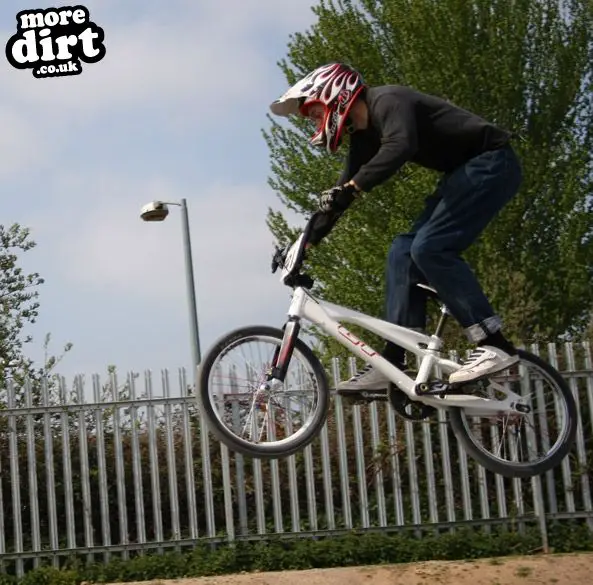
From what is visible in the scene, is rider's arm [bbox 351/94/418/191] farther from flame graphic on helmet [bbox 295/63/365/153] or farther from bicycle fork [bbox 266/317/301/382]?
bicycle fork [bbox 266/317/301/382]

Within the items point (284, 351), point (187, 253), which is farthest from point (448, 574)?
point (187, 253)

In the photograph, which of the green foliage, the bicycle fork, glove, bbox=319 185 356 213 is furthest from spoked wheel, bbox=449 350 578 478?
the green foliage

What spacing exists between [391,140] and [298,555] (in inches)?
267

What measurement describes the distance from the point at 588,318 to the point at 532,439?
35.8 ft

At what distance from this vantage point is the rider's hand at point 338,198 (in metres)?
5.77

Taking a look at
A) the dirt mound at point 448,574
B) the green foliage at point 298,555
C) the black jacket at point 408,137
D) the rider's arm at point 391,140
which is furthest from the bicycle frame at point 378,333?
the green foliage at point 298,555

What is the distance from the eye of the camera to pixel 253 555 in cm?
1159

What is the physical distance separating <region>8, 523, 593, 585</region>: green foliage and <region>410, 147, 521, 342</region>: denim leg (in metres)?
5.94

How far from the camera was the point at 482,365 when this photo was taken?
20.3ft

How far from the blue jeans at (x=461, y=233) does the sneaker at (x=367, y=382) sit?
0.55 meters

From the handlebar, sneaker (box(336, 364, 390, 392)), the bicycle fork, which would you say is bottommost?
sneaker (box(336, 364, 390, 392))

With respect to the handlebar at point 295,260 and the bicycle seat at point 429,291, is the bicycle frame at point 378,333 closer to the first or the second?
the handlebar at point 295,260

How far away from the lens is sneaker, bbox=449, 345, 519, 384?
6.17 meters

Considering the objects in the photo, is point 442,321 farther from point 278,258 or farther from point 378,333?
point 278,258
